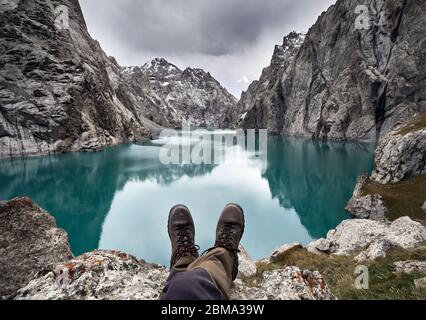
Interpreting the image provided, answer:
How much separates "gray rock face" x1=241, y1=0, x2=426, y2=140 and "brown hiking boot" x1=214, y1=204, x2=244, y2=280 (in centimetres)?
12678

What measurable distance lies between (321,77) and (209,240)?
154m

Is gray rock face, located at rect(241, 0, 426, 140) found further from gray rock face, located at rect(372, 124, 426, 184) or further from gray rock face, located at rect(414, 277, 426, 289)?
gray rock face, located at rect(414, 277, 426, 289)

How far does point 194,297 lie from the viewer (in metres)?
3.79

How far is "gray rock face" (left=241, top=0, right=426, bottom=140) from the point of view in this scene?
108438 millimetres

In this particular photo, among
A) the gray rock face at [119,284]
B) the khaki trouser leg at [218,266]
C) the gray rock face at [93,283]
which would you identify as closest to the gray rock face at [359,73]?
the gray rock face at [119,284]

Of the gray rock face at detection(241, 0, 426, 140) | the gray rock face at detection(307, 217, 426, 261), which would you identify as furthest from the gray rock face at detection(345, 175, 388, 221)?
the gray rock face at detection(241, 0, 426, 140)

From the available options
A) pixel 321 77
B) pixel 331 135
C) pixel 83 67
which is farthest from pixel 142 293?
pixel 321 77

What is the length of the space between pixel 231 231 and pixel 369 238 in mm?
15612

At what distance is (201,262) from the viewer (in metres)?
4.81

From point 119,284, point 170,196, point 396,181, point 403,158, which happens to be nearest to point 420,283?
point 119,284

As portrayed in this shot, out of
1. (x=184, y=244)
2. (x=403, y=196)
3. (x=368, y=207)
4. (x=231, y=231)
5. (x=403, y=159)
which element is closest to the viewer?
(x=184, y=244)

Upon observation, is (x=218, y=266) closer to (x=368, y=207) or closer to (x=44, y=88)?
(x=368, y=207)
